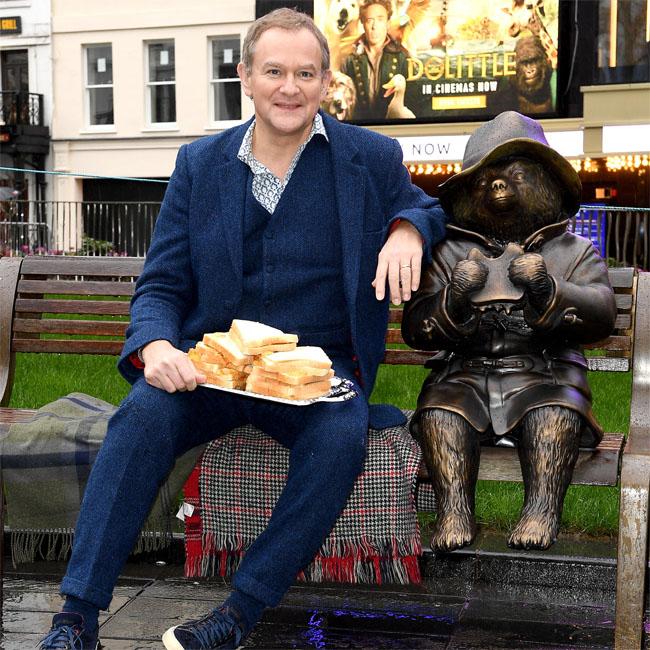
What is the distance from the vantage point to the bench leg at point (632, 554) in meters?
3.00

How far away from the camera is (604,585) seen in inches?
150

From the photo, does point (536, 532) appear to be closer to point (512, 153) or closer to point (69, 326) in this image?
point (512, 153)

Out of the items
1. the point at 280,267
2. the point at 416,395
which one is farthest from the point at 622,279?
the point at 416,395

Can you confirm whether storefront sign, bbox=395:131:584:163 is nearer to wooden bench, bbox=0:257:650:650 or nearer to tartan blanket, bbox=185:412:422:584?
wooden bench, bbox=0:257:650:650

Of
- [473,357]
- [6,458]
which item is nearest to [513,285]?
[473,357]

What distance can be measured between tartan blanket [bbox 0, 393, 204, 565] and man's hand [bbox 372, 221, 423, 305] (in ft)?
3.15

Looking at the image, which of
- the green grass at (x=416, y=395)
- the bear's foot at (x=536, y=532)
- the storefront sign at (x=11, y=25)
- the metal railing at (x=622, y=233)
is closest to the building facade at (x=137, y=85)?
the storefront sign at (x=11, y=25)

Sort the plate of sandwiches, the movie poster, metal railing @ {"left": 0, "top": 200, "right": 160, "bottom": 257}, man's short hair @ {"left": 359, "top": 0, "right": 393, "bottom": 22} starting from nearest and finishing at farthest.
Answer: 1. the plate of sandwiches
2. metal railing @ {"left": 0, "top": 200, "right": 160, "bottom": 257}
3. the movie poster
4. man's short hair @ {"left": 359, "top": 0, "right": 393, "bottom": 22}

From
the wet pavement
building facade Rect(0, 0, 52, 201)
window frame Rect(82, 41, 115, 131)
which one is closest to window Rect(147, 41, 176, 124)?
window frame Rect(82, 41, 115, 131)

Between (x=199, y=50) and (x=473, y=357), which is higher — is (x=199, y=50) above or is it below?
above

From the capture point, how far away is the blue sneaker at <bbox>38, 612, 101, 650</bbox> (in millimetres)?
2861

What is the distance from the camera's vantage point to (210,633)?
296 centimetres

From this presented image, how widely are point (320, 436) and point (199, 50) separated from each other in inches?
853

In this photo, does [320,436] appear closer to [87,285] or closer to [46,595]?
[46,595]
